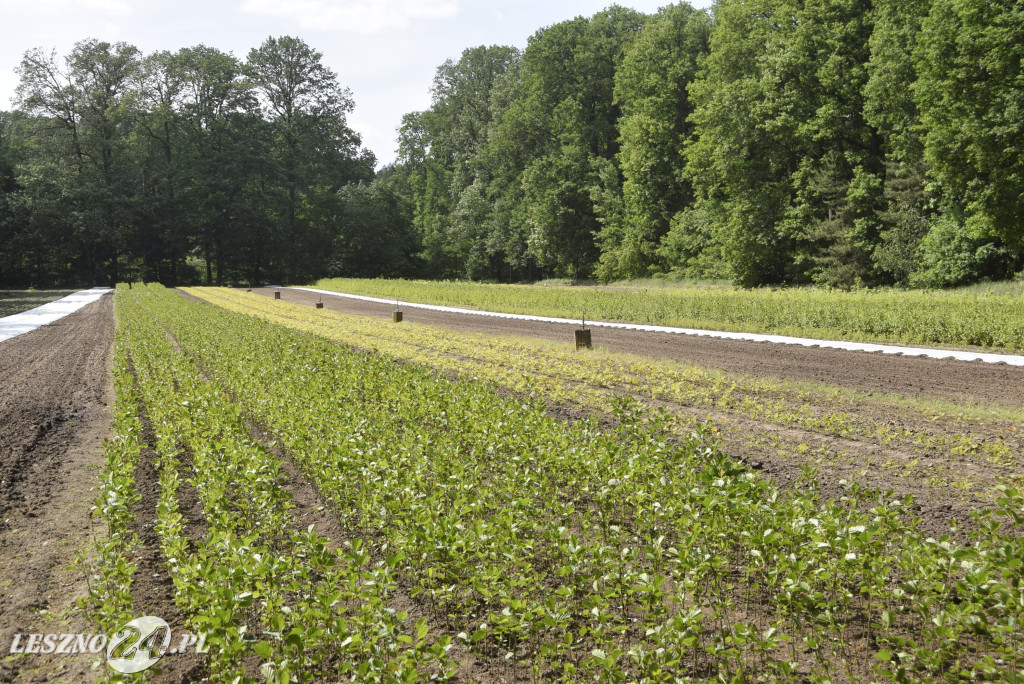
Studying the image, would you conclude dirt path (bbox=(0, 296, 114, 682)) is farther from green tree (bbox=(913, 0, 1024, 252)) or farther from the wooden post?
green tree (bbox=(913, 0, 1024, 252))

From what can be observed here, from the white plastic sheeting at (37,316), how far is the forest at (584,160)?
2043 cm

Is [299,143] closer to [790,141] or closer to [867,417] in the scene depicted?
[790,141]

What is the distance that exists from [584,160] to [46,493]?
4871 cm

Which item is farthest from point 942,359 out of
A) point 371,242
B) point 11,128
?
point 11,128

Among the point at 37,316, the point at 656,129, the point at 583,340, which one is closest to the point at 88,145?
the point at 37,316

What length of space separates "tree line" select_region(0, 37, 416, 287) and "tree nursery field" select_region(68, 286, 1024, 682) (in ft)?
192

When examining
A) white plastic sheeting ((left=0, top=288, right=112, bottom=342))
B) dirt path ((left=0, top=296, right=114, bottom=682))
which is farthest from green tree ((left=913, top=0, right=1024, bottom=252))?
white plastic sheeting ((left=0, top=288, right=112, bottom=342))

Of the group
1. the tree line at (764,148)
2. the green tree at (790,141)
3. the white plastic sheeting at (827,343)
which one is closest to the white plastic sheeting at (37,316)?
the white plastic sheeting at (827,343)

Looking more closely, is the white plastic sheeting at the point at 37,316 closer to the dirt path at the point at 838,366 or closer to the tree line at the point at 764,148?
the dirt path at the point at 838,366

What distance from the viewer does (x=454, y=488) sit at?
6.43 m

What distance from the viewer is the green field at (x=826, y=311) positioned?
55.8 ft

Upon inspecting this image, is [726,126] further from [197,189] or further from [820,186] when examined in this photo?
[197,189]

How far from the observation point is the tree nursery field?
13.8 ft

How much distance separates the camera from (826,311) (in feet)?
67.7
